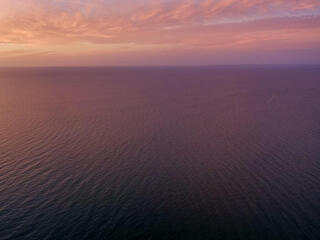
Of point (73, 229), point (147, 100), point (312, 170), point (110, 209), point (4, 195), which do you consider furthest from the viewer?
point (147, 100)

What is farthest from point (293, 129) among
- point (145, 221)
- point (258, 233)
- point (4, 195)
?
point (4, 195)

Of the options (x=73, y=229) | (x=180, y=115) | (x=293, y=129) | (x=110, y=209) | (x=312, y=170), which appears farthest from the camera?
(x=180, y=115)

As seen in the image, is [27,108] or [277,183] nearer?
[277,183]

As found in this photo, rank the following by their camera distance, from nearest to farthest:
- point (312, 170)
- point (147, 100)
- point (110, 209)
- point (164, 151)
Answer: point (110, 209), point (312, 170), point (164, 151), point (147, 100)

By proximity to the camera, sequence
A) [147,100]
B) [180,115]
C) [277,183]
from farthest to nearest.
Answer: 1. [147,100]
2. [180,115]
3. [277,183]

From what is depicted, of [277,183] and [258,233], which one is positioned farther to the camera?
[277,183]

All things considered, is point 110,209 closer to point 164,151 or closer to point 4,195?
point 4,195

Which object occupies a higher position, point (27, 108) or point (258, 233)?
point (27, 108)

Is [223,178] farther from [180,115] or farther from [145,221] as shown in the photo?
[180,115]

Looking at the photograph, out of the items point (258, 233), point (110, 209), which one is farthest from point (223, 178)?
point (110, 209)
